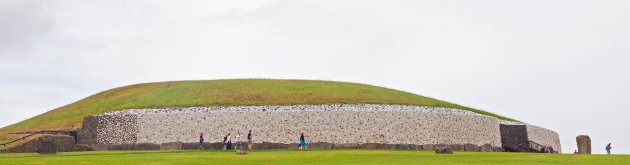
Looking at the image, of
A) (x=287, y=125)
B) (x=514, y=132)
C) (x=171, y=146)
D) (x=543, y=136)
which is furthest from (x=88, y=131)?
(x=543, y=136)

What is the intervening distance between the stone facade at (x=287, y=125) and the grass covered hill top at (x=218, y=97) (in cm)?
274

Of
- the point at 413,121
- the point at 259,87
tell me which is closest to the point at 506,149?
the point at 413,121

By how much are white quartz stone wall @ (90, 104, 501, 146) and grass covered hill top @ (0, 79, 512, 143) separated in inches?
104

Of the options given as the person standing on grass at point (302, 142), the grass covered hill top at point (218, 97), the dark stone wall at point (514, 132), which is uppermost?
the grass covered hill top at point (218, 97)

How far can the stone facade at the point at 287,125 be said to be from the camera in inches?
2176

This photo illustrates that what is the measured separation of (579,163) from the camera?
103ft

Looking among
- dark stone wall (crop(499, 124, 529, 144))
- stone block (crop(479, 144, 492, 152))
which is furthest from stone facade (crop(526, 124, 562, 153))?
stone block (crop(479, 144, 492, 152))

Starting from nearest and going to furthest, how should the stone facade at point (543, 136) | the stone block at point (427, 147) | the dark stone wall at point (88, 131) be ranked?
the stone block at point (427, 147) < the dark stone wall at point (88, 131) < the stone facade at point (543, 136)

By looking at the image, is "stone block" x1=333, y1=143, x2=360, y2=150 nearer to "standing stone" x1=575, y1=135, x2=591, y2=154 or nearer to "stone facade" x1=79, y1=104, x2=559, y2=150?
"stone facade" x1=79, y1=104, x2=559, y2=150

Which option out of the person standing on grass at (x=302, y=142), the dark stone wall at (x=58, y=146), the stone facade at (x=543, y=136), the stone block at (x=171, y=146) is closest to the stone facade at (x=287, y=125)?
the stone block at (x=171, y=146)

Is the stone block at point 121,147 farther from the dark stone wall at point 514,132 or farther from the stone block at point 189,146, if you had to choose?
the dark stone wall at point 514,132

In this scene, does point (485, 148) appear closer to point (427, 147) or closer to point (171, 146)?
point (427, 147)

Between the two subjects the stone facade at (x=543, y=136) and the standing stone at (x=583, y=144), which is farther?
the stone facade at (x=543, y=136)

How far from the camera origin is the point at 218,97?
62.9 meters
